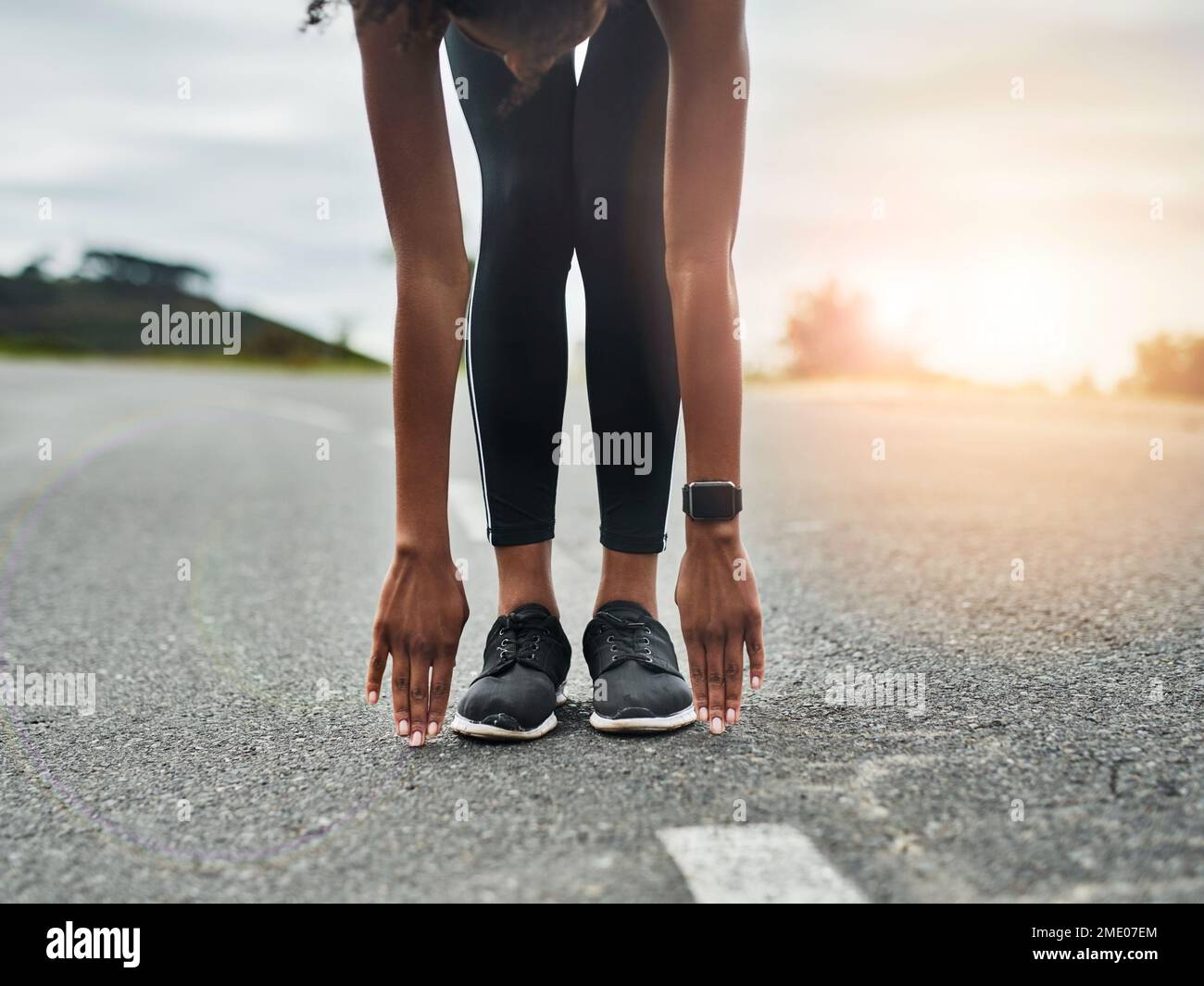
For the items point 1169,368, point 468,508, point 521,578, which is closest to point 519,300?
point 521,578

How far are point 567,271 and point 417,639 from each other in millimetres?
767

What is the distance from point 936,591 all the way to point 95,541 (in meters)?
2.93

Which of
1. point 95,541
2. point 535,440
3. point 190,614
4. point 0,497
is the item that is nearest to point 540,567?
point 535,440

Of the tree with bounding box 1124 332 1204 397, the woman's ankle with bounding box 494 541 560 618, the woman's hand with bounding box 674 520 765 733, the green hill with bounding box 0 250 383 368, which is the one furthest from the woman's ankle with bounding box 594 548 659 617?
the green hill with bounding box 0 250 383 368

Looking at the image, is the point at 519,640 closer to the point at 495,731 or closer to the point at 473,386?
the point at 495,731

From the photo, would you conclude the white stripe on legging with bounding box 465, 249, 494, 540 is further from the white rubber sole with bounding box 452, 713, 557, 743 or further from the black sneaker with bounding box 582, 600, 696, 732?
the white rubber sole with bounding box 452, 713, 557, 743

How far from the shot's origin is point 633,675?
5.83ft

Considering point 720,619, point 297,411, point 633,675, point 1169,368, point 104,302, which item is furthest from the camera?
point 104,302

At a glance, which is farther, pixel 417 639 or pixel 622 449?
pixel 622 449
